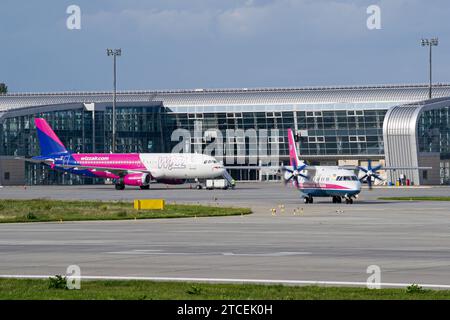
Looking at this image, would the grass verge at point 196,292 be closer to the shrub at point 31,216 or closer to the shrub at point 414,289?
the shrub at point 414,289

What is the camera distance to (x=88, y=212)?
58531 mm

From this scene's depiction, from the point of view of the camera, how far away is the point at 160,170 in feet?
381

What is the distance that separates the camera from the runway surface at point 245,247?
2633 cm

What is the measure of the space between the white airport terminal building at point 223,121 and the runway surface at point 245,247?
86240mm

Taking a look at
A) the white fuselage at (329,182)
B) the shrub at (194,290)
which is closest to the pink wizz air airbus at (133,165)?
the white fuselage at (329,182)

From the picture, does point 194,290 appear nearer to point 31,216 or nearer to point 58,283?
point 58,283

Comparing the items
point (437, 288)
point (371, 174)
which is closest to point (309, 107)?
point (371, 174)

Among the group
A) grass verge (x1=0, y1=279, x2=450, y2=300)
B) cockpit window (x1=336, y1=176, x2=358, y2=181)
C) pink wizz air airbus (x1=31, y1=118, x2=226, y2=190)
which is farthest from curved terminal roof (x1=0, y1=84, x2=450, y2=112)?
grass verge (x1=0, y1=279, x2=450, y2=300)

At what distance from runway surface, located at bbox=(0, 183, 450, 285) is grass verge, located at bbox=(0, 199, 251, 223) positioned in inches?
118

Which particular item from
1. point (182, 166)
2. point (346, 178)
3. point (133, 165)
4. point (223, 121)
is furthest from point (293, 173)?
point (223, 121)

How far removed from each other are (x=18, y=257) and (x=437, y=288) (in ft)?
45.5

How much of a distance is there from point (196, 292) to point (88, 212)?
3844cm

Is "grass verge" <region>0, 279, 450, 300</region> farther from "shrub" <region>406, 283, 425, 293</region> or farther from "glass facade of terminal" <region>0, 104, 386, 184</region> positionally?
"glass facade of terminal" <region>0, 104, 386, 184</region>
